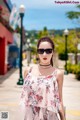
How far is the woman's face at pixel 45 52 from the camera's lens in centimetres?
462

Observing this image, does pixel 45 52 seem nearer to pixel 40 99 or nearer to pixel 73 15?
pixel 40 99

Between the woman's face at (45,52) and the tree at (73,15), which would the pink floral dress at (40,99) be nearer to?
the woman's face at (45,52)

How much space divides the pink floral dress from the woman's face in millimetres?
219

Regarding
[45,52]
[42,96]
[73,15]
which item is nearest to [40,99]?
[42,96]

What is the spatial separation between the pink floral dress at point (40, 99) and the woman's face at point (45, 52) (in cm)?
22

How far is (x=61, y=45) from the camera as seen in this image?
77.3 m

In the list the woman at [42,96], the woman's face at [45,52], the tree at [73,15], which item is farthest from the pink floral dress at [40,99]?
the tree at [73,15]

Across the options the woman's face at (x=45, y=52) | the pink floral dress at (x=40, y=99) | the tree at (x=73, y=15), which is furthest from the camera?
the tree at (x=73, y=15)

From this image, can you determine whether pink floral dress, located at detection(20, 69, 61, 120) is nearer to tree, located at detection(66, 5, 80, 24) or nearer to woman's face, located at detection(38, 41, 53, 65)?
woman's face, located at detection(38, 41, 53, 65)

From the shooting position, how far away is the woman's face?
15.2ft

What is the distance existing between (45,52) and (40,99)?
51 centimetres

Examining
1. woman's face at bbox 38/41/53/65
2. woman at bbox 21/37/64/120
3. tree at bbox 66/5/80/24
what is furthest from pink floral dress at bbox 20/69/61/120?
tree at bbox 66/5/80/24

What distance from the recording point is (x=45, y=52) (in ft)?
15.2

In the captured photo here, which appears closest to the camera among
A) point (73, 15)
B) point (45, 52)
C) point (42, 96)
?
point (42, 96)
